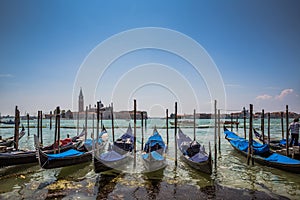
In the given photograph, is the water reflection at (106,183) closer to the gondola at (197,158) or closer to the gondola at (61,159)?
the gondola at (61,159)

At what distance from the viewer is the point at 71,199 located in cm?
509

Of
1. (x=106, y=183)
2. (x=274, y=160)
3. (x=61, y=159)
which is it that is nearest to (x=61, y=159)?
(x=61, y=159)

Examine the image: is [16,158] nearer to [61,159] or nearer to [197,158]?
[61,159]

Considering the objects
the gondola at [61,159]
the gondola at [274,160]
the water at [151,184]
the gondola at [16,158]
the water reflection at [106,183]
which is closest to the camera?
the water at [151,184]

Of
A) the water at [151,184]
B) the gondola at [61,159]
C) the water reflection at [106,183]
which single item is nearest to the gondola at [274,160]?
the water at [151,184]

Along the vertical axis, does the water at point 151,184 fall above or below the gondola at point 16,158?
below

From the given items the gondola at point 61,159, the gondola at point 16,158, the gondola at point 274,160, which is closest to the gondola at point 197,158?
the gondola at point 274,160

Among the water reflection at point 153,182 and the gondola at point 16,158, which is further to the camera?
the gondola at point 16,158

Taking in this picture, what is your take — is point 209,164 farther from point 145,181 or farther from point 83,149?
point 83,149

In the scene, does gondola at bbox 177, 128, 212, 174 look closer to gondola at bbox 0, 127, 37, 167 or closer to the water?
the water

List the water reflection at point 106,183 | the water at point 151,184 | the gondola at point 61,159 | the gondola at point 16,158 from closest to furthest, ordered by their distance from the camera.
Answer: the water at point 151,184 → the water reflection at point 106,183 → the gondola at point 61,159 → the gondola at point 16,158

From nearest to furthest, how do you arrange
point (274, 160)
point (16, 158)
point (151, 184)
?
point (151, 184) → point (274, 160) → point (16, 158)

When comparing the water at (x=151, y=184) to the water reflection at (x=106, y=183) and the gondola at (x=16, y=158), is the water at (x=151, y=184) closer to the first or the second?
the water reflection at (x=106, y=183)

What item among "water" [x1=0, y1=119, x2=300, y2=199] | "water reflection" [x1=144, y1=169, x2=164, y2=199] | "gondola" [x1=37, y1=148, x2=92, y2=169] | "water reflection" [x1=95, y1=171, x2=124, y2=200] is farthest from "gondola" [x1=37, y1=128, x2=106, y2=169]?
"water reflection" [x1=144, y1=169, x2=164, y2=199]
